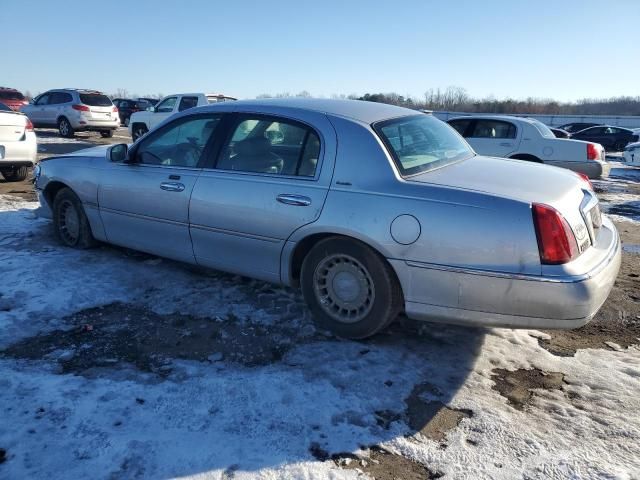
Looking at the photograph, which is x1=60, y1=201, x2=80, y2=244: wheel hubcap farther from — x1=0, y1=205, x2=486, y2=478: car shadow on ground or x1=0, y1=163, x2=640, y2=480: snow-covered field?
x1=0, y1=163, x2=640, y2=480: snow-covered field

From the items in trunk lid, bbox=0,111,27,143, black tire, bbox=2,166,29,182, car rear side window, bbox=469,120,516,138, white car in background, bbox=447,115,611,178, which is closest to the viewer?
trunk lid, bbox=0,111,27,143

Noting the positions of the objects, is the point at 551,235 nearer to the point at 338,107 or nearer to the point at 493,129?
the point at 338,107

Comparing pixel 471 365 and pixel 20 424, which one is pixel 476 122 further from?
pixel 20 424

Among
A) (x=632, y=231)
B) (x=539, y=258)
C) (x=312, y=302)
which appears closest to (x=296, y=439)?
(x=312, y=302)

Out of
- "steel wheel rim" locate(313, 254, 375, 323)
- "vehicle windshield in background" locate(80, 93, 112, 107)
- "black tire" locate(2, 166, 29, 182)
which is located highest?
"vehicle windshield in background" locate(80, 93, 112, 107)

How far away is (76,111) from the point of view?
18.7 meters

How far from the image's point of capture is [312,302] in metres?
3.76

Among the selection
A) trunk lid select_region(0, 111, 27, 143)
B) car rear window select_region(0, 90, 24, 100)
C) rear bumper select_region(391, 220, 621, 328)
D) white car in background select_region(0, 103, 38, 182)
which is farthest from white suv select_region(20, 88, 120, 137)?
rear bumper select_region(391, 220, 621, 328)

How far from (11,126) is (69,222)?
413 cm

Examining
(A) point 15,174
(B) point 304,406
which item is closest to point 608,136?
(A) point 15,174

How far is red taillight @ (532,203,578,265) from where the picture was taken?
2.91 m

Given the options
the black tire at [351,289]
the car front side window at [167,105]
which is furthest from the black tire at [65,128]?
the black tire at [351,289]

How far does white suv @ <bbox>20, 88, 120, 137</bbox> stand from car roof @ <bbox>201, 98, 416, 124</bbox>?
1636 cm

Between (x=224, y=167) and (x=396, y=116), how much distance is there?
4.55 feet
